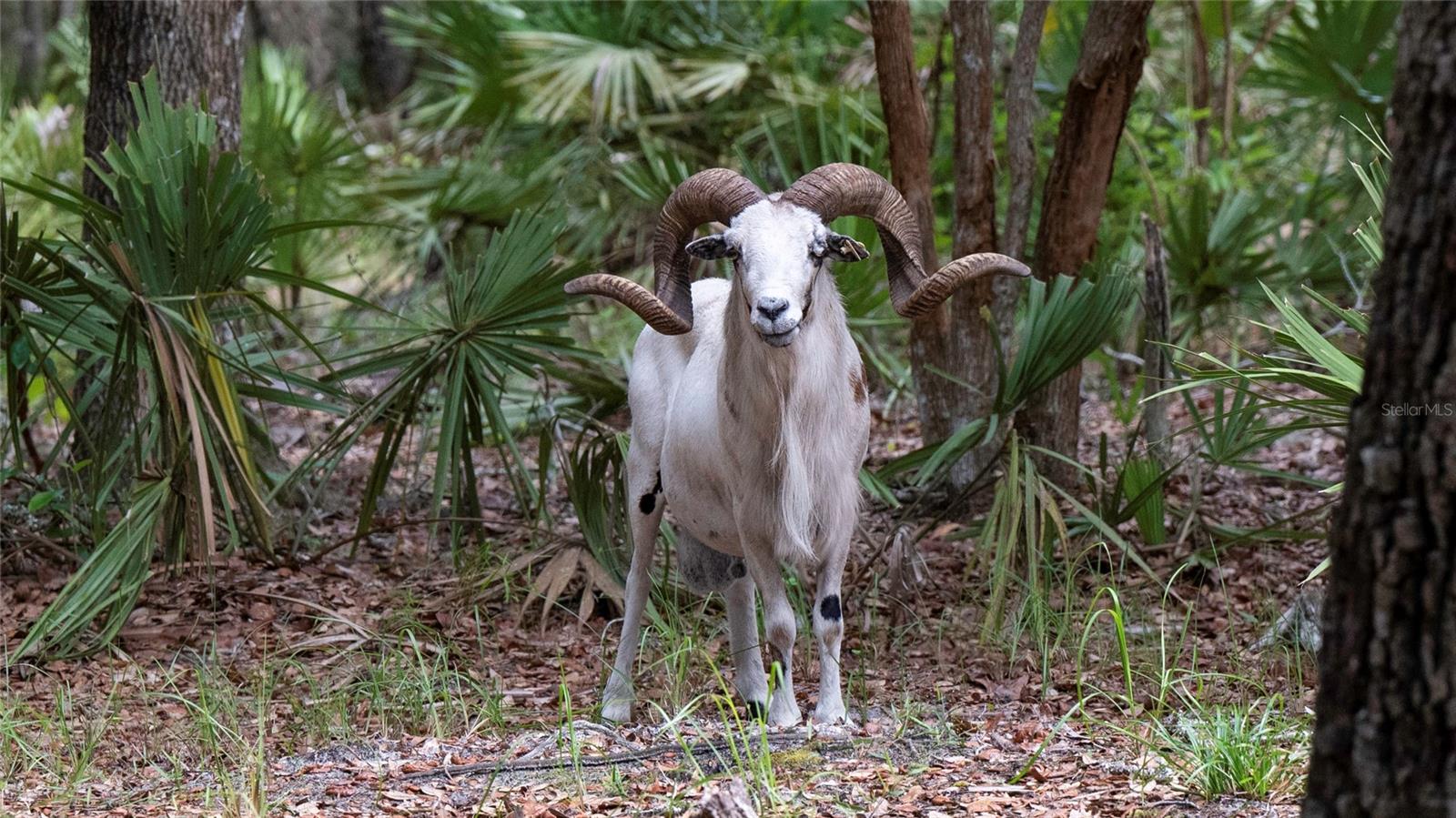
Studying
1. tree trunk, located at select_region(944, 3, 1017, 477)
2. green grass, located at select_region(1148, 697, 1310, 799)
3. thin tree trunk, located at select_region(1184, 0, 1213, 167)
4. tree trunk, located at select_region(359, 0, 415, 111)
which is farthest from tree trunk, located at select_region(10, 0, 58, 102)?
green grass, located at select_region(1148, 697, 1310, 799)

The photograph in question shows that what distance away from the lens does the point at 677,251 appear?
17.8 ft

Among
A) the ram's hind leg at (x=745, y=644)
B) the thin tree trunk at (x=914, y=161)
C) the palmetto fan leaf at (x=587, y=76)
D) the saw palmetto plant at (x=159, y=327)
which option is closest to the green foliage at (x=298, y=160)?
the palmetto fan leaf at (x=587, y=76)

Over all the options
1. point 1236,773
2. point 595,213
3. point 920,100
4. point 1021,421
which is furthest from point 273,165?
point 1236,773

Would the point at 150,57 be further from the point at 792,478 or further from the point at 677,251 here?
the point at 792,478

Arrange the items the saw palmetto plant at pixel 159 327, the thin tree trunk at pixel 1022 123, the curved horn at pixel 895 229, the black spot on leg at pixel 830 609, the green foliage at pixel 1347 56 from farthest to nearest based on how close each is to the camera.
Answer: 1. the green foliage at pixel 1347 56
2. the thin tree trunk at pixel 1022 123
3. the saw palmetto plant at pixel 159 327
4. the black spot on leg at pixel 830 609
5. the curved horn at pixel 895 229

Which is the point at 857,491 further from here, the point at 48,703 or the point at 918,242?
the point at 48,703

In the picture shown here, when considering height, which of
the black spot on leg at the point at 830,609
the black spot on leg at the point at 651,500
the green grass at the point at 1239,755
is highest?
the black spot on leg at the point at 651,500

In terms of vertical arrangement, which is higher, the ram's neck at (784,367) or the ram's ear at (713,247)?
the ram's ear at (713,247)

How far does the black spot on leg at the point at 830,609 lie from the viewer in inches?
207

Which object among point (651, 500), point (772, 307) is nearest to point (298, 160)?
point (651, 500)

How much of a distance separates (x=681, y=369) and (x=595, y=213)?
6.48 m

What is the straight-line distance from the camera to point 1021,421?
23.2 ft

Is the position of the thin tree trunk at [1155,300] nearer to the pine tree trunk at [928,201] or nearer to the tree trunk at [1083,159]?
the tree trunk at [1083,159]

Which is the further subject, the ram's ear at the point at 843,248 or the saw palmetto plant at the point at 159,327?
the saw palmetto plant at the point at 159,327
